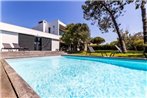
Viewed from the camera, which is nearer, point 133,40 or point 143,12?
point 143,12

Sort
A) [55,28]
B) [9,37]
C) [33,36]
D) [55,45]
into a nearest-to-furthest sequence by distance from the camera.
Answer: [9,37]
[33,36]
[55,45]
[55,28]

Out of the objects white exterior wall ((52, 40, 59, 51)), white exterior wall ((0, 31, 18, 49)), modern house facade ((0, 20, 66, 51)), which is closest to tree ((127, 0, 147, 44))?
modern house facade ((0, 20, 66, 51))

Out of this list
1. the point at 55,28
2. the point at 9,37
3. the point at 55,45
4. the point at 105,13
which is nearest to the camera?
→ the point at 9,37

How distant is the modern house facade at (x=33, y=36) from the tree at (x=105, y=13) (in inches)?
303

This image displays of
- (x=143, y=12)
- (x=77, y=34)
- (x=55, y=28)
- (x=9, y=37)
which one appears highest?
(x=55, y=28)

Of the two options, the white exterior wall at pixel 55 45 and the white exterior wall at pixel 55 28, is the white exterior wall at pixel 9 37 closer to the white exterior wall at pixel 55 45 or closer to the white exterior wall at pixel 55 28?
the white exterior wall at pixel 55 45

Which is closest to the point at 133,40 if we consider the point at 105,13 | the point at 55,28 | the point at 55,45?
the point at 105,13

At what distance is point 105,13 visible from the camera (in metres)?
20.1

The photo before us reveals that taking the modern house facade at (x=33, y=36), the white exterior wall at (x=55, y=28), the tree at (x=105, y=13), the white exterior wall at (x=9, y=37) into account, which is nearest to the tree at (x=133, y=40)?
Answer: the tree at (x=105, y=13)

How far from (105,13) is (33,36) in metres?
10.2

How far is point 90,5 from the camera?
19766 mm

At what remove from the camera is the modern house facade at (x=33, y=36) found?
17.9 metres

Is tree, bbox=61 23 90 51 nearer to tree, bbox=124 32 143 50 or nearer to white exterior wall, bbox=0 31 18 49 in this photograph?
white exterior wall, bbox=0 31 18 49

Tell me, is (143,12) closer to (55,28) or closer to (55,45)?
(55,45)
